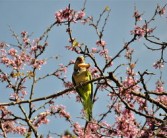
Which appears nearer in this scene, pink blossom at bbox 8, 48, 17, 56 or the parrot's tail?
the parrot's tail

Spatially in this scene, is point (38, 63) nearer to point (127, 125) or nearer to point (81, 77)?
point (81, 77)

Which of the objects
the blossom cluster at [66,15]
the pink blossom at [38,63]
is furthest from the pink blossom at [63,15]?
the pink blossom at [38,63]

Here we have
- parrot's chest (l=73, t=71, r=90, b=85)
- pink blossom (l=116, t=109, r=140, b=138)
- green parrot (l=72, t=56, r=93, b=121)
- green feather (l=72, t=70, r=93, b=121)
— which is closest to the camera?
pink blossom (l=116, t=109, r=140, b=138)

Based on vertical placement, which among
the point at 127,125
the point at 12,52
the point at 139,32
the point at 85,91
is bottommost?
the point at 127,125

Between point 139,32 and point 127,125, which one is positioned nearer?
point 127,125

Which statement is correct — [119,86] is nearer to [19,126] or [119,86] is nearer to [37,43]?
[37,43]

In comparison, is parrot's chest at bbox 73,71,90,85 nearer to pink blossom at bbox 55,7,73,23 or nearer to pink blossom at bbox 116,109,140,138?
pink blossom at bbox 55,7,73,23

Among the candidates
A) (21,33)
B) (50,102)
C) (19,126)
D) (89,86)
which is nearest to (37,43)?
(21,33)

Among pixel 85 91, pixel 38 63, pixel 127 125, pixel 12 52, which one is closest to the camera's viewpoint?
pixel 127 125

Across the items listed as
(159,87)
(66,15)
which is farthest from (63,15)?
(159,87)

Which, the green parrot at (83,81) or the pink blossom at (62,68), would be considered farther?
the pink blossom at (62,68)

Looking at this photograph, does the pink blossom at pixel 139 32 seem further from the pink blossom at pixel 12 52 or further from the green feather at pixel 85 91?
the pink blossom at pixel 12 52

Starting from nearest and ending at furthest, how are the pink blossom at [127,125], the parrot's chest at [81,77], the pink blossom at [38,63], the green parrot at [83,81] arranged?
the pink blossom at [127,125], the green parrot at [83,81], the parrot's chest at [81,77], the pink blossom at [38,63]

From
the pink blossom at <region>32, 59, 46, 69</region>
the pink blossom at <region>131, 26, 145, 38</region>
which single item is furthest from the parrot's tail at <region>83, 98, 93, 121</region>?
the pink blossom at <region>32, 59, 46, 69</region>
